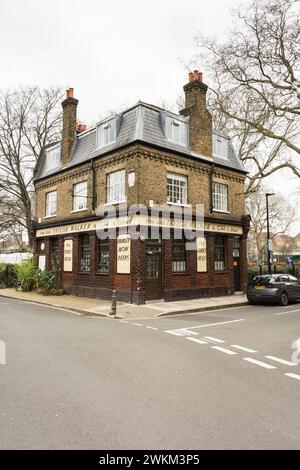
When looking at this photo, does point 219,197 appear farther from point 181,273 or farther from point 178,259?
point 181,273

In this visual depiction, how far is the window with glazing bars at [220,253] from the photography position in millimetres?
20094

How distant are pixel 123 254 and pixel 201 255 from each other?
15.1 feet

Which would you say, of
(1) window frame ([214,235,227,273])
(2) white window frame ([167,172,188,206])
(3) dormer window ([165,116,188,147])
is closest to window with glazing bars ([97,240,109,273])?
(2) white window frame ([167,172,188,206])

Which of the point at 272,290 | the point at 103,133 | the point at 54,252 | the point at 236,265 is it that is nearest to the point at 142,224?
the point at 103,133

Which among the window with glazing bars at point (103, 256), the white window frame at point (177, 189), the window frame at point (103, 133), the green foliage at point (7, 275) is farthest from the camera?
the green foliage at point (7, 275)

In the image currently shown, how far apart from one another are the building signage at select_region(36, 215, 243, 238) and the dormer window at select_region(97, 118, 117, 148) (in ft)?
14.1

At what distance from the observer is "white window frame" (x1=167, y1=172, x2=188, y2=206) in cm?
1753

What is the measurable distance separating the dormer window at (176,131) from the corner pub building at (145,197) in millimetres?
53

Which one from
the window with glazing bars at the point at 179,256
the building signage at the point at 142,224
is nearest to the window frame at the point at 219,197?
the building signage at the point at 142,224

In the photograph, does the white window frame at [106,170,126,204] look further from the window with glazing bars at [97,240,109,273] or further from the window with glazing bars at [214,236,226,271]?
the window with glazing bars at [214,236,226,271]

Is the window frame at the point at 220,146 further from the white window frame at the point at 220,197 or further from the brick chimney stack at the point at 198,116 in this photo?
the white window frame at the point at 220,197

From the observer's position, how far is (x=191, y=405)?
14.8 feet

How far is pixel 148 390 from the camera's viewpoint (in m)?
5.08
